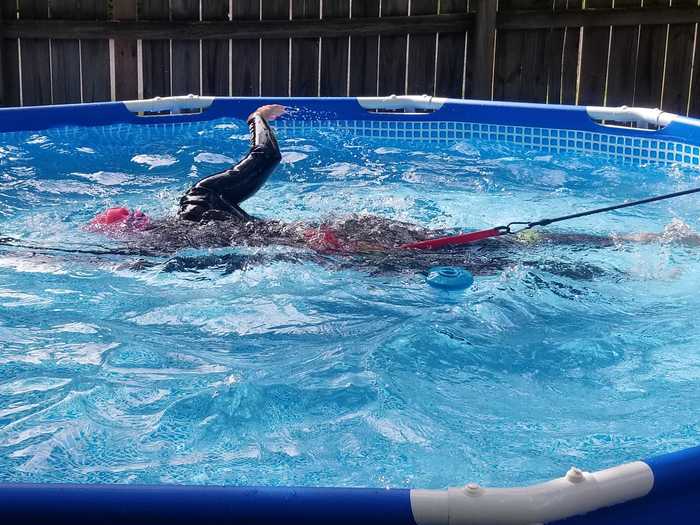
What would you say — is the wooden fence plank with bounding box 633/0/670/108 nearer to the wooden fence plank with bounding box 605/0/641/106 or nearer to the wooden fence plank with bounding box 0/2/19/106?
the wooden fence plank with bounding box 605/0/641/106

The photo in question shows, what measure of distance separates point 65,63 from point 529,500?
24.0ft

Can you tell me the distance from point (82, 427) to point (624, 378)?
1.57 meters

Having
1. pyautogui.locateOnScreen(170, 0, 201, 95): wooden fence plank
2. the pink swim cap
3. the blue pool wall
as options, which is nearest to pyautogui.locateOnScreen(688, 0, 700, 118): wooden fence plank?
the blue pool wall

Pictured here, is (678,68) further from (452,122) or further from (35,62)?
(35,62)

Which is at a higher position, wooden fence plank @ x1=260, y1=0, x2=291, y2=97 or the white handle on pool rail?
wooden fence plank @ x1=260, y1=0, x2=291, y2=97

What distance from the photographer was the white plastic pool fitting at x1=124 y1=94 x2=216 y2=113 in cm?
641

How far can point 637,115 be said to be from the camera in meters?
5.84

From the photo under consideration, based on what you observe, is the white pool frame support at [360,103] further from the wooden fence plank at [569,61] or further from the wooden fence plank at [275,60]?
the wooden fence plank at [275,60]

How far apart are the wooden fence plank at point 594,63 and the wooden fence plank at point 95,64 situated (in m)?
4.17

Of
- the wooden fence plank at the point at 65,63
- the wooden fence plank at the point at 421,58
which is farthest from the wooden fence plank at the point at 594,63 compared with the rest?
the wooden fence plank at the point at 65,63

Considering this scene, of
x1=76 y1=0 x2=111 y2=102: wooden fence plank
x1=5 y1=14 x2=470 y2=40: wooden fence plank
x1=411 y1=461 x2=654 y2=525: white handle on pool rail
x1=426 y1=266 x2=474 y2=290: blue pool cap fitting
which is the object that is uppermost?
x1=5 y1=14 x2=470 y2=40: wooden fence plank

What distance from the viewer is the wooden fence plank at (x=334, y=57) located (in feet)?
25.2

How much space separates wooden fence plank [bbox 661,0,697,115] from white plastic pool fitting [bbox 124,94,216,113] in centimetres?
381

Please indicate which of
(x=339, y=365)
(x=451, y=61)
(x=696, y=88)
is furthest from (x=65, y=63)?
(x=339, y=365)
